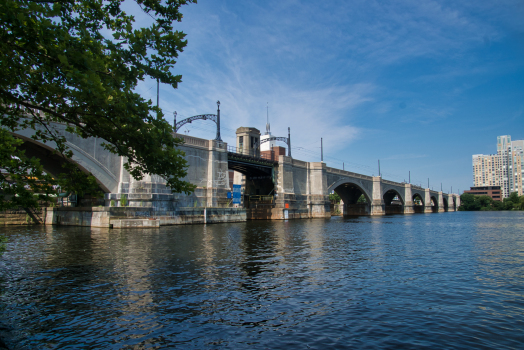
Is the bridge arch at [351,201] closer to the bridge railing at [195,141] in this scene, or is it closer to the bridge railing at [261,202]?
the bridge railing at [261,202]

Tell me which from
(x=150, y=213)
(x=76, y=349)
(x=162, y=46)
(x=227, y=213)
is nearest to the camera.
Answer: (x=76, y=349)

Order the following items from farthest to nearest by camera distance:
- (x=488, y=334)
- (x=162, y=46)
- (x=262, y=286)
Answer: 1. (x=262, y=286)
2. (x=162, y=46)
3. (x=488, y=334)

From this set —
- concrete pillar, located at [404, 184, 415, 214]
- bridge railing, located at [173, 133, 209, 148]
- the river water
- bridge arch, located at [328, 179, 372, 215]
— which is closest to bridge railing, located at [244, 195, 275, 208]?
bridge railing, located at [173, 133, 209, 148]

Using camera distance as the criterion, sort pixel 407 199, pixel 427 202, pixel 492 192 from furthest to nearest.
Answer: pixel 492 192 < pixel 427 202 < pixel 407 199

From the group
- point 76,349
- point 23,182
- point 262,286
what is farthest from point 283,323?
point 23,182

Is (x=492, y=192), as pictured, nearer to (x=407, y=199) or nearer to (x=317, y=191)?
(x=407, y=199)

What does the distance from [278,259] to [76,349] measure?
428 inches

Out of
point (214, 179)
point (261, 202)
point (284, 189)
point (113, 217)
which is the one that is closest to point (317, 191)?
point (284, 189)

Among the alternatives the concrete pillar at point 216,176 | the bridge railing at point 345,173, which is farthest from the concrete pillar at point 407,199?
the concrete pillar at point 216,176

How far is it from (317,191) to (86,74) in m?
59.6

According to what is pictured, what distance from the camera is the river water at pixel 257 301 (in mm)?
6805

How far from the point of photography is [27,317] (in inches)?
305

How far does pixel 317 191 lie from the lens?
212 ft

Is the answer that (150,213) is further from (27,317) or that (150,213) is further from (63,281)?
(27,317)
